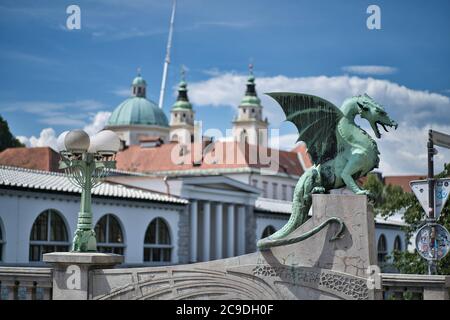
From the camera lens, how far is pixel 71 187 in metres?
35.2

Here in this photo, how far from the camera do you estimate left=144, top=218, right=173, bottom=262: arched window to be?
136ft

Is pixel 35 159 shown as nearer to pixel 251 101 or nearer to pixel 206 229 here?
pixel 206 229

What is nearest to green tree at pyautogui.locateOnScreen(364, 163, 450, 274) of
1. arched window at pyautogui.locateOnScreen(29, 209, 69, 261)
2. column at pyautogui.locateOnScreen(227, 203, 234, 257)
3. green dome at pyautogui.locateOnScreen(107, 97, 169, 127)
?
arched window at pyautogui.locateOnScreen(29, 209, 69, 261)

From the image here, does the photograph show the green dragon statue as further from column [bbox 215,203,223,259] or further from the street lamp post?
column [bbox 215,203,223,259]

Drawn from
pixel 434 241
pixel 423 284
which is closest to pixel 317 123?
pixel 434 241

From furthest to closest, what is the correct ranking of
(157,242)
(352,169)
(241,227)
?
(241,227) < (157,242) < (352,169)

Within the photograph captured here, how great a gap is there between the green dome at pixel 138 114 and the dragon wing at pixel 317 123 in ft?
332

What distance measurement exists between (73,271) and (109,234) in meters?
26.5

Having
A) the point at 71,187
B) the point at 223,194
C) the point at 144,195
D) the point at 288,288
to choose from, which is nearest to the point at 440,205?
the point at 288,288

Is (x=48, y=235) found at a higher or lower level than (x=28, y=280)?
higher

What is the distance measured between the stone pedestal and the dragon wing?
11.2 feet

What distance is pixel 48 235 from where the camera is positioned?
33938 mm

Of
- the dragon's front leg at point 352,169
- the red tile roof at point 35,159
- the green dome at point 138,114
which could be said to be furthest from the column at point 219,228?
the green dome at point 138,114

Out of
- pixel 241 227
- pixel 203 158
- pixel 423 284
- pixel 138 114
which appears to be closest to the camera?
pixel 423 284
